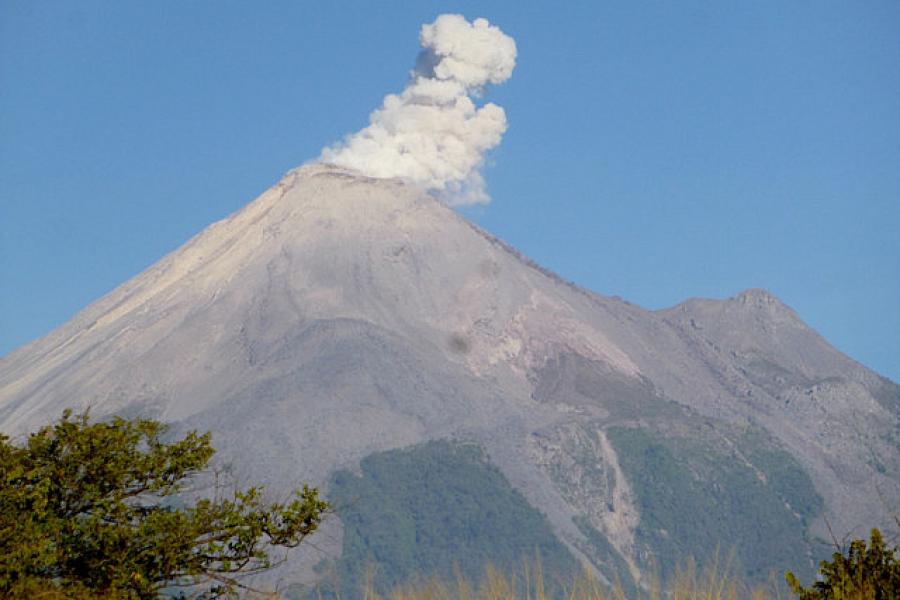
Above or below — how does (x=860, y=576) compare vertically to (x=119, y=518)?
below

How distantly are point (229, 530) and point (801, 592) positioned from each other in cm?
636

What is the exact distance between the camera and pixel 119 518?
14195 mm

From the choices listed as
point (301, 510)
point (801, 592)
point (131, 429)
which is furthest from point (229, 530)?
point (801, 592)

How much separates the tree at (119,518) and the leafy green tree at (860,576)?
5492 millimetres

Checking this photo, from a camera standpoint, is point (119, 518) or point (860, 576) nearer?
point (860, 576)

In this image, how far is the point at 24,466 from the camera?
551 inches

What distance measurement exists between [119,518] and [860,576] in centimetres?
748

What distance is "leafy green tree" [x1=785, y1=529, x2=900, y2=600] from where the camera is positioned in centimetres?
1009

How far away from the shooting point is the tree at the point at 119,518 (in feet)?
43.3

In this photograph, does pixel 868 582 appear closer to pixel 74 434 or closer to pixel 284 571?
pixel 74 434

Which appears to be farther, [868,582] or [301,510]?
[301,510]

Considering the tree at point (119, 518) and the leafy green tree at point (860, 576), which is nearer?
the leafy green tree at point (860, 576)

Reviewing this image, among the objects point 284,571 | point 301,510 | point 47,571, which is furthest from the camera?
point 284,571

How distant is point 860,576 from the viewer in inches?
413
